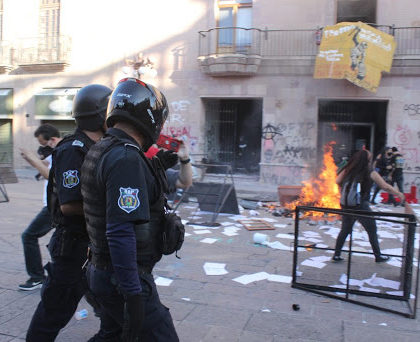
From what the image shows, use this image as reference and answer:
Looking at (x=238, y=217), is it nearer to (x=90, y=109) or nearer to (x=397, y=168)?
(x=397, y=168)

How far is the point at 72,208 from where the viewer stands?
2543mm

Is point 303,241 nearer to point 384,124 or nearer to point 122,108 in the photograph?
point 122,108

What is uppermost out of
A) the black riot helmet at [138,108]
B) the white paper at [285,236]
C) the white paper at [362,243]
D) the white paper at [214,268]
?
the black riot helmet at [138,108]

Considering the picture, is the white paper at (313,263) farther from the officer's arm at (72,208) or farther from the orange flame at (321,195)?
the orange flame at (321,195)

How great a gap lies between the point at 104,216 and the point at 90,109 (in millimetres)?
1057

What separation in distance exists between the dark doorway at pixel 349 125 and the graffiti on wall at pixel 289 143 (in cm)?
86

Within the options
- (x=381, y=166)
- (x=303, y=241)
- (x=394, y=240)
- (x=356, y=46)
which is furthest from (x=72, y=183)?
(x=356, y=46)

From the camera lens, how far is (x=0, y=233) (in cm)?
685

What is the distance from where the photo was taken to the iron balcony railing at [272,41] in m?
14.1

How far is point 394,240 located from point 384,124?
9.56m

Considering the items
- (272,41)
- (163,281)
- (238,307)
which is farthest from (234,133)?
(238,307)

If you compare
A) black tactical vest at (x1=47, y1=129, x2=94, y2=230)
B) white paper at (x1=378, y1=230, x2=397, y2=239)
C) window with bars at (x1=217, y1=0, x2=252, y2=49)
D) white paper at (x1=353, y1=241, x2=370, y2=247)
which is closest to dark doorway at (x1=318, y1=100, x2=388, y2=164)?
window with bars at (x1=217, y1=0, x2=252, y2=49)

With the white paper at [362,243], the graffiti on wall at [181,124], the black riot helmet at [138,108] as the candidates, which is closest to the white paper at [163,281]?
the black riot helmet at [138,108]

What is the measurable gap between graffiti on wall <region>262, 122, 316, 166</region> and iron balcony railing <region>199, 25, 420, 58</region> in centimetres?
262
